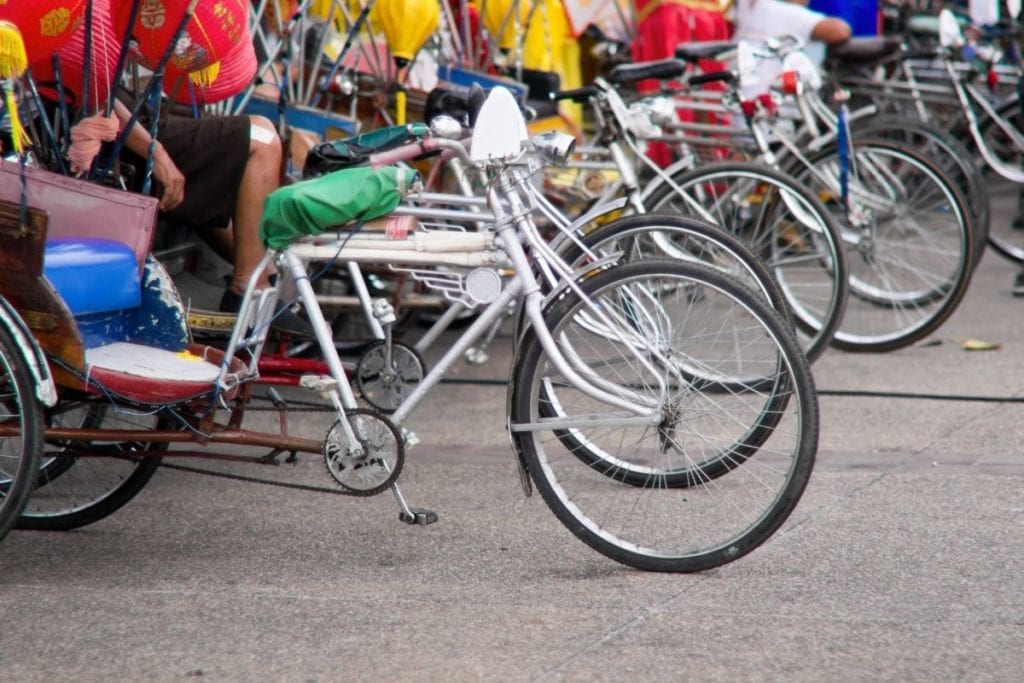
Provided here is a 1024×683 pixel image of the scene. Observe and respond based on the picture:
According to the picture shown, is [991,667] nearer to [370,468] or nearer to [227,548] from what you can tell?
[370,468]

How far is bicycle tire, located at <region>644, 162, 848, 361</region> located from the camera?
5.51m

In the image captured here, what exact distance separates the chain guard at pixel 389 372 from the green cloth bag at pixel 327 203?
62cm

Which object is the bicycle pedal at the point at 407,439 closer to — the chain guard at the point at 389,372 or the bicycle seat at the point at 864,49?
the chain guard at the point at 389,372

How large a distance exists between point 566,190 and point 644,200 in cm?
55

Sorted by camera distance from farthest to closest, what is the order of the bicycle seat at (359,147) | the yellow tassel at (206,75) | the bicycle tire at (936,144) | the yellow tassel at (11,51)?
the bicycle tire at (936,144), the yellow tassel at (206,75), the bicycle seat at (359,147), the yellow tassel at (11,51)

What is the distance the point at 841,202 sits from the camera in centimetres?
617

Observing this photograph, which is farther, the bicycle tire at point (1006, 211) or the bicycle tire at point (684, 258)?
the bicycle tire at point (1006, 211)

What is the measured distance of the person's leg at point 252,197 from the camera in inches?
191

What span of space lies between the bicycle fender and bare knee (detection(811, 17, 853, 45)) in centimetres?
499

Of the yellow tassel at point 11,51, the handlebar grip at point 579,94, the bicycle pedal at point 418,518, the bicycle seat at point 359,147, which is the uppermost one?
the yellow tassel at point 11,51

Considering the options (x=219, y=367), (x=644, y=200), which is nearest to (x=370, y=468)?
(x=219, y=367)

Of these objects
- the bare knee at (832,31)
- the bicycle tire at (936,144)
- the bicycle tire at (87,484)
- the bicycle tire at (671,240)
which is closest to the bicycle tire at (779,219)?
the bicycle tire at (936,144)

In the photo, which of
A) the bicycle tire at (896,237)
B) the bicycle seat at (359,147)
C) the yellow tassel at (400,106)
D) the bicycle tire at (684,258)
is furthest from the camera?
the bicycle tire at (896,237)

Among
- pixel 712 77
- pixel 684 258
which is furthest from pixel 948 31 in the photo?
pixel 684 258
